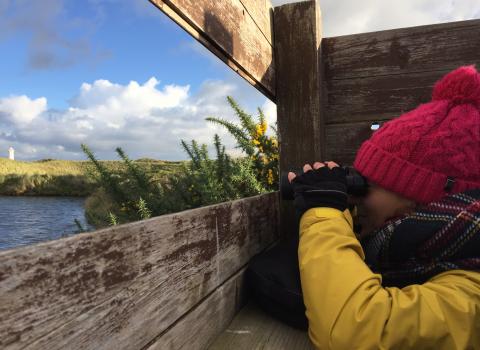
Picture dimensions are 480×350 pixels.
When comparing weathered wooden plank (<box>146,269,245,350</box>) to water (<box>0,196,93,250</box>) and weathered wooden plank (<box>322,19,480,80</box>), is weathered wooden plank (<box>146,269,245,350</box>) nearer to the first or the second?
water (<box>0,196,93,250</box>)

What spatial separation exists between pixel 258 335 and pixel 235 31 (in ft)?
3.13

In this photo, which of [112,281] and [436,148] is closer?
[112,281]

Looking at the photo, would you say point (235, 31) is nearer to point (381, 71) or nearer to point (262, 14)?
point (262, 14)

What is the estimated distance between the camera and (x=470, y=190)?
1.08m

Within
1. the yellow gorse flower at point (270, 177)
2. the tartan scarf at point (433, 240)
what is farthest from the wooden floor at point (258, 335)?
the yellow gorse flower at point (270, 177)

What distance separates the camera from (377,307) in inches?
36.8

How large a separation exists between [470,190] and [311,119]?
0.82 m

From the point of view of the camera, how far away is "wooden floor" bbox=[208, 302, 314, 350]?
115 cm

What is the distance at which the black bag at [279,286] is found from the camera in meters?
1.24

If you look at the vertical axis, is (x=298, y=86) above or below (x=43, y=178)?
above

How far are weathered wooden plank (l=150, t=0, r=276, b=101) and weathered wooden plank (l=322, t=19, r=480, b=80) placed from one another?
304mm

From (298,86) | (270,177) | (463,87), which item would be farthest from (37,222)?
(463,87)

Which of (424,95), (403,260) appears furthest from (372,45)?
(403,260)

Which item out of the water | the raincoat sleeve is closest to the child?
the raincoat sleeve
